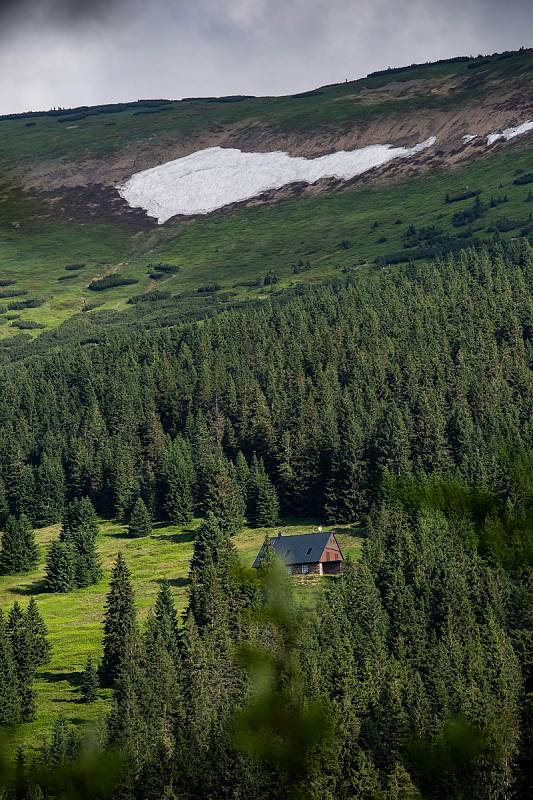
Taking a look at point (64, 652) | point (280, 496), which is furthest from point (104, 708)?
point (280, 496)

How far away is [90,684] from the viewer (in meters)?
101

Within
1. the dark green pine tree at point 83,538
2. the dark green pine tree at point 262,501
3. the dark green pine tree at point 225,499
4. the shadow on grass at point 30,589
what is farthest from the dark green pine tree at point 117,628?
the dark green pine tree at point 262,501

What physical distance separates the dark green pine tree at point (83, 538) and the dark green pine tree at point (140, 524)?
20.5 feet

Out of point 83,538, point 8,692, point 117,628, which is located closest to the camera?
point 8,692

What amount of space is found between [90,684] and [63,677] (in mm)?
9049

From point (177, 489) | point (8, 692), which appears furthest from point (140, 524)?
point (8, 692)

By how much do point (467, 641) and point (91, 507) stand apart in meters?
106

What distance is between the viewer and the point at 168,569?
153 metres

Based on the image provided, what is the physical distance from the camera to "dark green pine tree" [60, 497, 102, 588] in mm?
155625

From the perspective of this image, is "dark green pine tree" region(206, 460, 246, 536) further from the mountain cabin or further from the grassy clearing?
the mountain cabin

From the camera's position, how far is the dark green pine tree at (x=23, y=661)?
97000mm

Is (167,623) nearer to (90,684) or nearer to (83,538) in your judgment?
Result: (90,684)

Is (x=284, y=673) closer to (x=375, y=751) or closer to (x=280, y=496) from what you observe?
(x=375, y=751)

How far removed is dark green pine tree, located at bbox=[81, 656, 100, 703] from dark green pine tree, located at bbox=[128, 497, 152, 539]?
246 ft
